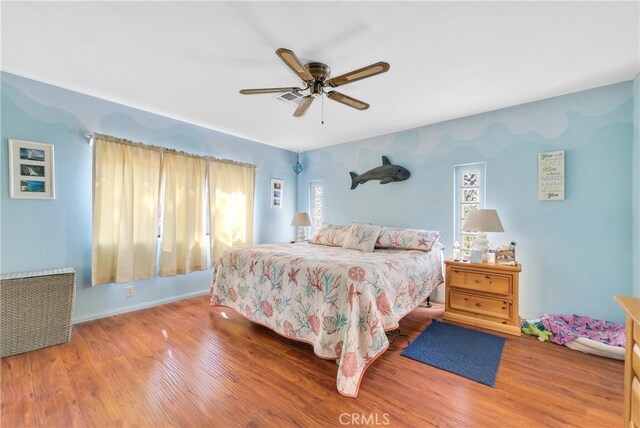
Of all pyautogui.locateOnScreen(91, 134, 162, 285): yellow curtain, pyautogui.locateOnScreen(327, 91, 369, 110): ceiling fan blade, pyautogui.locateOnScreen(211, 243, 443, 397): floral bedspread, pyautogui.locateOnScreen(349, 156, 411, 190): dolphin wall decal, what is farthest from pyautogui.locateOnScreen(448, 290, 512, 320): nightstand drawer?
pyautogui.locateOnScreen(91, 134, 162, 285): yellow curtain

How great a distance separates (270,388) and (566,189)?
332 centimetres

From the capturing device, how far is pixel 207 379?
1.86 m

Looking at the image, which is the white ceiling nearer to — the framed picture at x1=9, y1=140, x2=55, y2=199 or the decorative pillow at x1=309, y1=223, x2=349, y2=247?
the framed picture at x1=9, y1=140, x2=55, y2=199

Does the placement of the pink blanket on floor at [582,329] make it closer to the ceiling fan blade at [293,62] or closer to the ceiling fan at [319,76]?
the ceiling fan at [319,76]

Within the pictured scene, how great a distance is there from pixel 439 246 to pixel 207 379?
287 cm

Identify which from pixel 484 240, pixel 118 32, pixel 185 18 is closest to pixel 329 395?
pixel 484 240

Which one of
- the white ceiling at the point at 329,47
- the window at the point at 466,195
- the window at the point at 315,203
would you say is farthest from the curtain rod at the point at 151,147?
the window at the point at 466,195

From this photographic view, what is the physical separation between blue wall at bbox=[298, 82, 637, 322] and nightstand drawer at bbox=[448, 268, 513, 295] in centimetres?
49

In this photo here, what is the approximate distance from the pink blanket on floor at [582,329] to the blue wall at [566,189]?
0.42 ft

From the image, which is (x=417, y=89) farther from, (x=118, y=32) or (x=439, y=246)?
(x=118, y=32)

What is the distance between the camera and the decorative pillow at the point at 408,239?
10.3ft

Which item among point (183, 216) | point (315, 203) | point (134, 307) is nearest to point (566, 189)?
point (315, 203)

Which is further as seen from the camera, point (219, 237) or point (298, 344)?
point (219, 237)

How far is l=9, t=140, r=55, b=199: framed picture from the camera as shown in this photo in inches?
94.7
